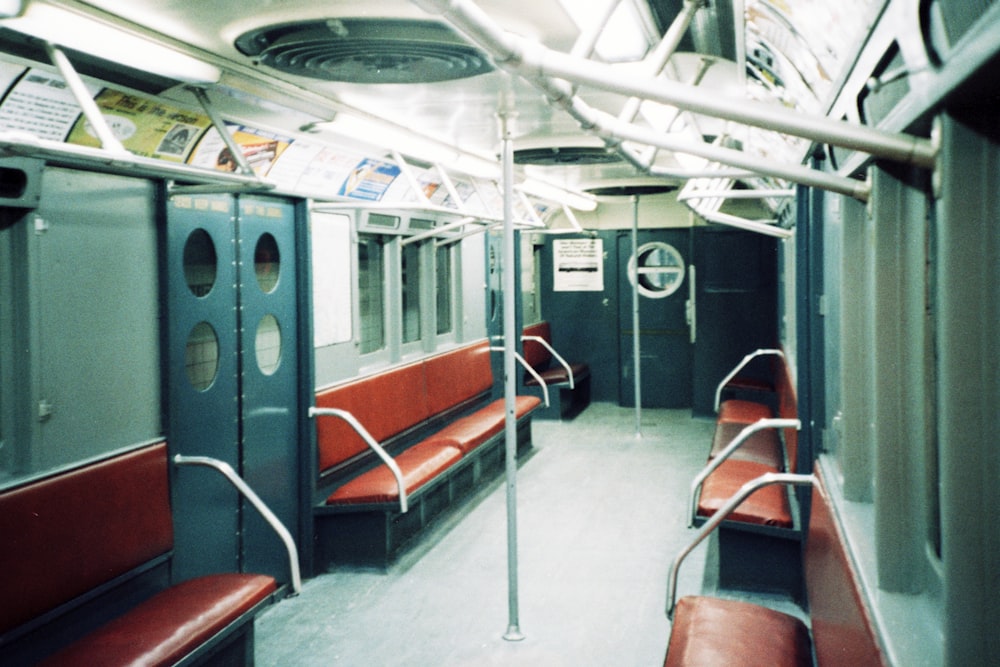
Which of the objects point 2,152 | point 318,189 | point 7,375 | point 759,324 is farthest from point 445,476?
point 759,324

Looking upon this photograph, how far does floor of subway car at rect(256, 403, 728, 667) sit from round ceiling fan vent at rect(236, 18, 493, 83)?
2590mm

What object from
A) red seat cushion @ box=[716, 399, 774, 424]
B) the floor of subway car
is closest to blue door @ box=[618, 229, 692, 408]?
red seat cushion @ box=[716, 399, 774, 424]

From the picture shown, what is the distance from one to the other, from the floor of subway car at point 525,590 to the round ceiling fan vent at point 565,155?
257cm

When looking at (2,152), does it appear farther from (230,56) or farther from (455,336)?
(455,336)

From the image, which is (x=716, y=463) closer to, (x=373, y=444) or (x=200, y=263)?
(x=373, y=444)

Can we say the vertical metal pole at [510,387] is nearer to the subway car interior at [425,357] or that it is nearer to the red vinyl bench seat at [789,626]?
the subway car interior at [425,357]

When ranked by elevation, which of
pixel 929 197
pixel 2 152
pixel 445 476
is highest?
pixel 2 152

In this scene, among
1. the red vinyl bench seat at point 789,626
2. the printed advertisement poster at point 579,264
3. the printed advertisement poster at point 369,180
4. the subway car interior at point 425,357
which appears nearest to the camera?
the subway car interior at point 425,357

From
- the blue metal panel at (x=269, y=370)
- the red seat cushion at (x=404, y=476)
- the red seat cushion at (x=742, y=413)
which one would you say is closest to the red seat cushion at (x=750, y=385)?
the red seat cushion at (x=742, y=413)

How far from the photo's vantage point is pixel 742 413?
750 centimetres

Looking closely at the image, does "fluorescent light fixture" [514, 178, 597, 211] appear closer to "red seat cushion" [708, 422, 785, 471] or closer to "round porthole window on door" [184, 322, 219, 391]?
"red seat cushion" [708, 422, 785, 471]

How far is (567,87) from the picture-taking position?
2.30 metres

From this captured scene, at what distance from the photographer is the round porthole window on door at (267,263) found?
188 inches

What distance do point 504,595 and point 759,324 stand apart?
6333 millimetres
